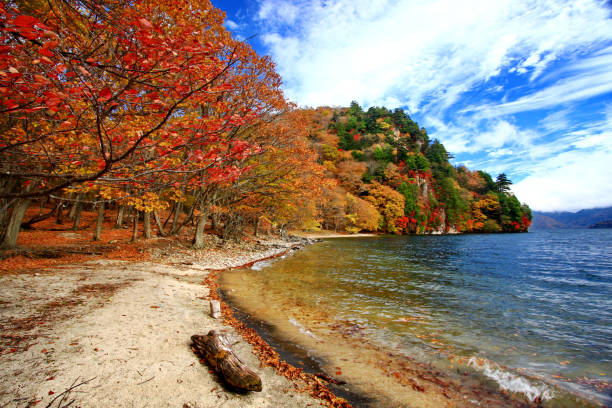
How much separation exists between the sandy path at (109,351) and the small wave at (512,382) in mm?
3509

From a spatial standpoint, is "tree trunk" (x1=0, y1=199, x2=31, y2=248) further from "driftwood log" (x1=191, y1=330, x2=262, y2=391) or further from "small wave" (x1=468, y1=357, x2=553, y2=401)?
"small wave" (x1=468, y1=357, x2=553, y2=401)

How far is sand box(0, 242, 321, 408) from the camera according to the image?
10.4 ft

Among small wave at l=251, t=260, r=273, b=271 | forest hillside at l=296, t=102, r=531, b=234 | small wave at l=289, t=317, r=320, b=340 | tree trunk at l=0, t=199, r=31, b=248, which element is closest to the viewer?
small wave at l=289, t=317, r=320, b=340

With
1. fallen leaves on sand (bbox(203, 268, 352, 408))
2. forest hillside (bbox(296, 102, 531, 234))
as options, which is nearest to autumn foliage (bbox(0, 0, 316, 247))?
fallen leaves on sand (bbox(203, 268, 352, 408))

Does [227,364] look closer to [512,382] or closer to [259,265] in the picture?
[512,382]

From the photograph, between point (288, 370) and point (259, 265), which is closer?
point (288, 370)

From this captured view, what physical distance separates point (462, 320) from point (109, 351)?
8492 millimetres

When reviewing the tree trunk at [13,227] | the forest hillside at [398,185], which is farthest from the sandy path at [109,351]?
the forest hillside at [398,185]

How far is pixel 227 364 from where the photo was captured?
377 centimetres

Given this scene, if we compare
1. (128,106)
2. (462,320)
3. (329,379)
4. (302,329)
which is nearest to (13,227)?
(128,106)

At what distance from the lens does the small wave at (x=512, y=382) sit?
437 centimetres

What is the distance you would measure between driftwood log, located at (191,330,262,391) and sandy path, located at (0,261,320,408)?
12cm

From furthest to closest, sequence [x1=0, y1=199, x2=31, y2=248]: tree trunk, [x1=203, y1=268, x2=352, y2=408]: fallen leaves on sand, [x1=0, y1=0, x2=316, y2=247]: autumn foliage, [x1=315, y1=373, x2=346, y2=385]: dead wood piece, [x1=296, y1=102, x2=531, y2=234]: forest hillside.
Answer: [x1=296, y1=102, x2=531, y2=234]: forest hillside → [x1=0, y1=199, x2=31, y2=248]: tree trunk → [x1=315, y1=373, x2=346, y2=385]: dead wood piece → [x1=203, y1=268, x2=352, y2=408]: fallen leaves on sand → [x1=0, y1=0, x2=316, y2=247]: autumn foliage

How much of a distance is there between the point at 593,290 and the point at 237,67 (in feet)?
64.6
